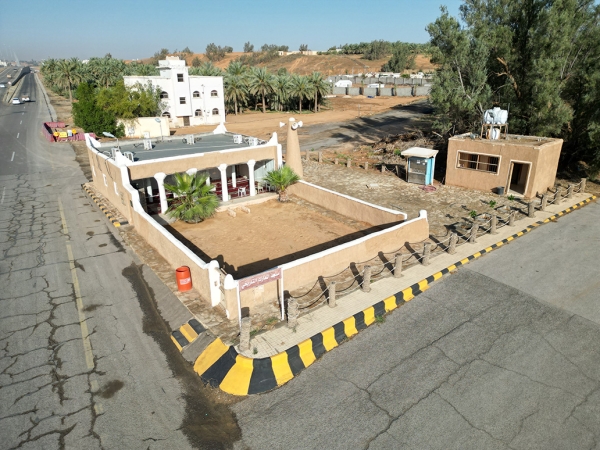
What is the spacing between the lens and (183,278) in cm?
1244

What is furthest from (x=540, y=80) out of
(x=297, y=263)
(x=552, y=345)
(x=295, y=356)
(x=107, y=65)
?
(x=107, y=65)

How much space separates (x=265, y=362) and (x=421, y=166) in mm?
19136

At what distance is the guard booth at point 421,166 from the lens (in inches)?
971

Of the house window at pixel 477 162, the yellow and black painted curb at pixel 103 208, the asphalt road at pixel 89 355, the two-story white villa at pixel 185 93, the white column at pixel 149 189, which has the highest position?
the two-story white villa at pixel 185 93

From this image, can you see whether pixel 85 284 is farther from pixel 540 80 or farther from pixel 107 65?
pixel 107 65

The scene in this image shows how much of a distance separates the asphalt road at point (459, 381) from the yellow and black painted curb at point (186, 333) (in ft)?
8.61

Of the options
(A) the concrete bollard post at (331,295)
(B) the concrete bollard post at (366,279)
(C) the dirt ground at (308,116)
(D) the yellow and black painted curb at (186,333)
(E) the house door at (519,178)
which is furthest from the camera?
(C) the dirt ground at (308,116)

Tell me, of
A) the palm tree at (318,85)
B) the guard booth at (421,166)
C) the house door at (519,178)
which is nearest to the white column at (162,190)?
the guard booth at (421,166)

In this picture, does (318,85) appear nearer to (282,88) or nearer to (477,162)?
Answer: (282,88)

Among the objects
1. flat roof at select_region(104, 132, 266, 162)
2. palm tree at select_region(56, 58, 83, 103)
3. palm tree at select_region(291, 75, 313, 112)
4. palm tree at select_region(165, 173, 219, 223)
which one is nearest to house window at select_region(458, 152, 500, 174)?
flat roof at select_region(104, 132, 266, 162)

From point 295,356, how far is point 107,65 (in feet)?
283

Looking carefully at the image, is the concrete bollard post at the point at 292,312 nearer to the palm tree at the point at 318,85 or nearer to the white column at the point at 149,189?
the white column at the point at 149,189

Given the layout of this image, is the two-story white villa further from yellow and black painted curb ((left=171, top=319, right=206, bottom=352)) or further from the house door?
yellow and black painted curb ((left=171, top=319, right=206, bottom=352))

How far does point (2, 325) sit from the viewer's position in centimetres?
1119
